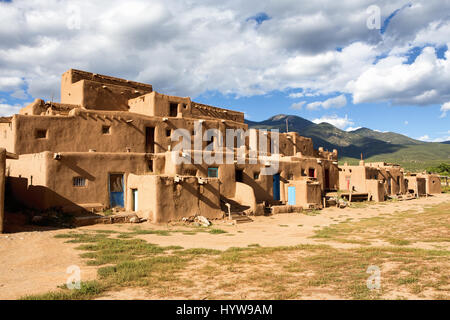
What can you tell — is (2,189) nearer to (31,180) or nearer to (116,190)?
(31,180)

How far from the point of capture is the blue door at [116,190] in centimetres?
1870

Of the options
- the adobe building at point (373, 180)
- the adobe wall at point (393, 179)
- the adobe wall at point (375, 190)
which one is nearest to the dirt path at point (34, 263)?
the adobe building at point (373, 180)

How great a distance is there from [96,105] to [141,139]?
18.8 ft

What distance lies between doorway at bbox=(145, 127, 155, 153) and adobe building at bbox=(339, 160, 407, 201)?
1774cm

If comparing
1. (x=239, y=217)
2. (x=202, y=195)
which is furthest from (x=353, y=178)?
(x=202, y=195)

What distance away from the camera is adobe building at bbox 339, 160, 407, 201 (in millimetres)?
30922

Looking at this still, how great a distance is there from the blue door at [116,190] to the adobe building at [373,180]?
798 inches

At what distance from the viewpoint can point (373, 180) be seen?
1217 inches

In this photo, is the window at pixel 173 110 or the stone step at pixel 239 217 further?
the window at pixel 173 110

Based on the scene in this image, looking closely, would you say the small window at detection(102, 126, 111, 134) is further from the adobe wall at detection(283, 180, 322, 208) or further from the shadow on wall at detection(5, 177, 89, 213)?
the adobe wall at detection(283, 180, 322, 208)

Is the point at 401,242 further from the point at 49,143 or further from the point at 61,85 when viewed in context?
the point at 61,85

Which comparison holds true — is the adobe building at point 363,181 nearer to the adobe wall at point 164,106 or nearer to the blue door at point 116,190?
the adobe wall at point 164,106
